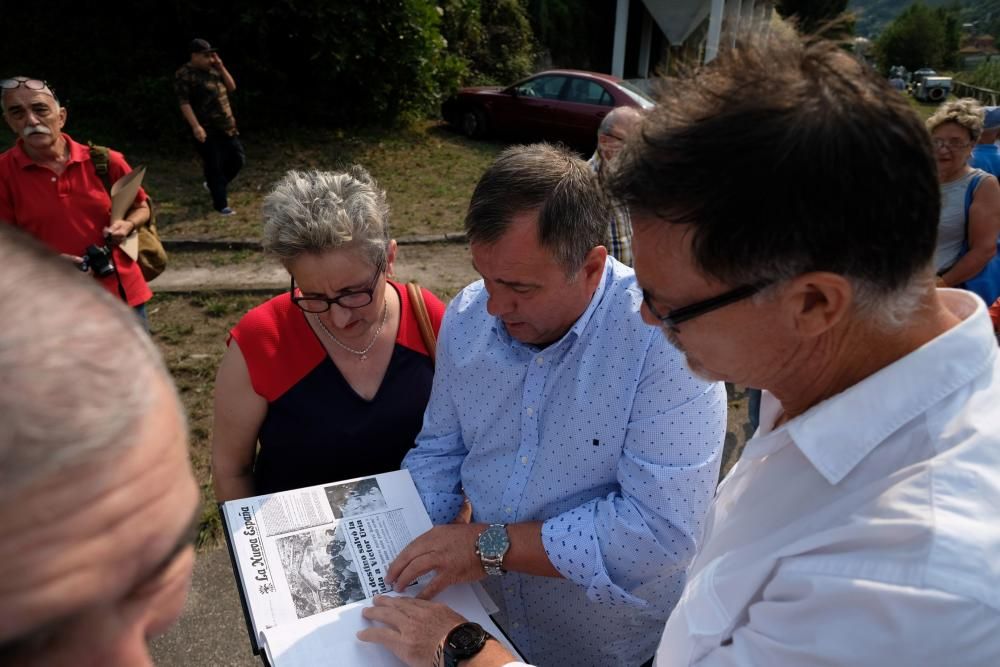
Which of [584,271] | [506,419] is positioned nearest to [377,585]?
[506,419]

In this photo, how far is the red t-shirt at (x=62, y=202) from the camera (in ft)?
11.2

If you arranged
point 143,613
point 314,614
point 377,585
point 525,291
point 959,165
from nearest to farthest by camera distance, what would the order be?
point 143,613, point 314,614, point 377,585, point 525,291, point 959,165

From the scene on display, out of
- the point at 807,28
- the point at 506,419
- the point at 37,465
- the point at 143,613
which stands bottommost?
the point at 506,419

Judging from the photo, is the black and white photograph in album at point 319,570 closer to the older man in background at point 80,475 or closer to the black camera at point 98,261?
the older man in background at point 80,475

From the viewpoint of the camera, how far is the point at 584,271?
165 cm

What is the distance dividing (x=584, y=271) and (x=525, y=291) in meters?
0.16

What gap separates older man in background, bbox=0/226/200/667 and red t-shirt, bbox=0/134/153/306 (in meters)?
3.37

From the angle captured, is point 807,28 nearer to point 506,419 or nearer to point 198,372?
point 506,419

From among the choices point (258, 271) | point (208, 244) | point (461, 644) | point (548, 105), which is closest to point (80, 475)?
point (461, 644)

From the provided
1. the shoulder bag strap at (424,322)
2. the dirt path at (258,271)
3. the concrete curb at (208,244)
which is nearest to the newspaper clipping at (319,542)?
the shoulder bag strap at (424,322)

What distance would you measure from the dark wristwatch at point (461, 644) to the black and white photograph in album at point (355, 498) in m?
0.49

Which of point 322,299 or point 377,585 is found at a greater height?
point 322,299

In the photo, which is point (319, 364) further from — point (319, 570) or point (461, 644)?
point (461, 644)

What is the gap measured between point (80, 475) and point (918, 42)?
6735 centimetres
